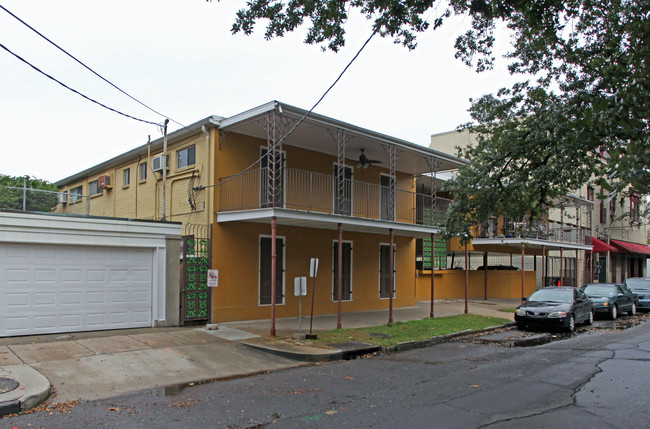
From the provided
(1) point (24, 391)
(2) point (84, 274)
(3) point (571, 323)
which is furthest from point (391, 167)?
(1) point (24, 391)

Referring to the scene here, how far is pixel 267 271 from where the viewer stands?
15234mm

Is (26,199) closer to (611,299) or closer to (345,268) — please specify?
(345,268)

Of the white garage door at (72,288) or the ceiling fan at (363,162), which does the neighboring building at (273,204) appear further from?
the white garage door at (72,288)

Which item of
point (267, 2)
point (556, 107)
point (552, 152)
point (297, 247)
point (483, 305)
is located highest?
point (267, 2)

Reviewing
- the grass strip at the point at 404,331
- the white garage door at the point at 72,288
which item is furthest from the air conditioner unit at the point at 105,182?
the grass strip at the point at 404,331

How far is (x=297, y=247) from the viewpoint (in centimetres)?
1617

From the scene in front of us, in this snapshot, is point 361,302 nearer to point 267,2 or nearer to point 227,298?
point 227,298

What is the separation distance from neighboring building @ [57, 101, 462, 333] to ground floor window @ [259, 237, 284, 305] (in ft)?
0.11

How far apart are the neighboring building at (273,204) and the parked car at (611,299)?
726 centimetres

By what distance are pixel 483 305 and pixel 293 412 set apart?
17724 mm

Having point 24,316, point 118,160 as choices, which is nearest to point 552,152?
point 24,316

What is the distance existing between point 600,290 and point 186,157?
16.8 metres

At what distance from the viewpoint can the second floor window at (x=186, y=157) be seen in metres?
15.1

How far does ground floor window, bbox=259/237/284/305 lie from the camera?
15.1 meters
